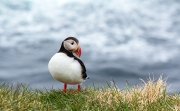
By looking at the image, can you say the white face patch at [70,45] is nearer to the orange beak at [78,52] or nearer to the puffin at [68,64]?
the puffin at [68,64]

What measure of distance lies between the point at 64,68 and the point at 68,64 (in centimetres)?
12

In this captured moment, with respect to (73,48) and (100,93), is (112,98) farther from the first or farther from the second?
(73,48)

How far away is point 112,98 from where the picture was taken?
41.4ft

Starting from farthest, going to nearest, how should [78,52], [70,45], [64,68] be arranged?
[78,52] → [70,45] → [64,68]

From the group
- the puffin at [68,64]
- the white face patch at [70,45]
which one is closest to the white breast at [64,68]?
the puffin at [68,64]

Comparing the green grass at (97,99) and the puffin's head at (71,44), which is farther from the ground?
the puffin's head at (71,44)

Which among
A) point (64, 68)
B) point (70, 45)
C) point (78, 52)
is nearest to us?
point (64, 68)

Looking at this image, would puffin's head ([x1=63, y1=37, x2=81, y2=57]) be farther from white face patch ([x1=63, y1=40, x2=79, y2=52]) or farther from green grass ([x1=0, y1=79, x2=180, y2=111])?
green grass ([x1=0, y1=79, x2=180, y2=111])

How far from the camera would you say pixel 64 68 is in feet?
40.9

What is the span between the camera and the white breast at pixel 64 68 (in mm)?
12453

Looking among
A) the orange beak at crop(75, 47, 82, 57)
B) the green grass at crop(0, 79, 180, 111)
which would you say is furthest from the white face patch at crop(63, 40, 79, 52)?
the green grass at crop(0, 79, 180, 111)

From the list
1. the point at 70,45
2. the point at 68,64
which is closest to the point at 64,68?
the point at 68,64

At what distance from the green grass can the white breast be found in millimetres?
467

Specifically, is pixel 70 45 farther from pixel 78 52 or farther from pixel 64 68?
pixel 64 68
